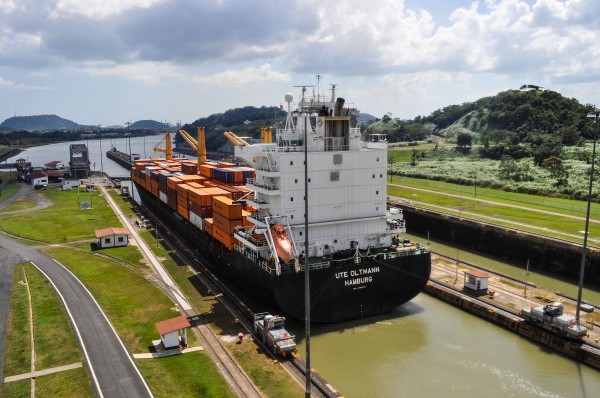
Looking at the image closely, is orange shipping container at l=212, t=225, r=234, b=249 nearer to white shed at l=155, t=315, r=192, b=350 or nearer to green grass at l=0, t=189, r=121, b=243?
white shed at l=155, t=315, r=192, b=350

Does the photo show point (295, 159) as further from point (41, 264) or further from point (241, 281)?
point (41, 264)

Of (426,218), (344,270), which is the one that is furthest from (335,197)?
(426,218)

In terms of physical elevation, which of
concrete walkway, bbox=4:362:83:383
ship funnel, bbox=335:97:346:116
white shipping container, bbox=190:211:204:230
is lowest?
concrete walkway, bbox=4:362:83:383

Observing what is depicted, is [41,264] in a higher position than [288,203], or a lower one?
lower

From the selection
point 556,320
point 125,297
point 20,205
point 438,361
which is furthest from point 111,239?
point 556,320

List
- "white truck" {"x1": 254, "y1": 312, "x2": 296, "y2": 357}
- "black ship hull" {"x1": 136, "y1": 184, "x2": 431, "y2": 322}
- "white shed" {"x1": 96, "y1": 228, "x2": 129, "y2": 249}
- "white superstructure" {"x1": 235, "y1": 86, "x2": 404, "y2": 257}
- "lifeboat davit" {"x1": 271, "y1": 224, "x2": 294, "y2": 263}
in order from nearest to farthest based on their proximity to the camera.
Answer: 1. "white truck" {"x1": 254, "y1": 312, "x2": 296, "y2": 357}
2. "black ship hull" {"x1": 136, "y1": 184, "x2": 431, "y2": 322}
3. "lifeboat davit" {"x1": 271, "y1": 224, "x2": 294, "y2": 263}
4. "white superstructure" {"x1": 235, "y1": 86, "x2": 404, "y2": 257}
5. "white shed" {"x1": 96, "y1": 228, "x2": 129, "y2": 249}

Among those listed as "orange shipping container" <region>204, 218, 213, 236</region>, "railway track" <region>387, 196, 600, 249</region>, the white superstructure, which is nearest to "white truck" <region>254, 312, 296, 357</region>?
the white superstructure

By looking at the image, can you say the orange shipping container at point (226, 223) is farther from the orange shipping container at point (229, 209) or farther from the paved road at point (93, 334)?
the paved road at point (93, 334)

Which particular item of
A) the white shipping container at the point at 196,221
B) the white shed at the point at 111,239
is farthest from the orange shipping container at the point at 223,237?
the white shed at the point at 111,239
